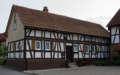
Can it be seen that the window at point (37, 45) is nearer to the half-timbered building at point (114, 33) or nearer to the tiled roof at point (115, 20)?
the half-timbered building at point (114, 33)

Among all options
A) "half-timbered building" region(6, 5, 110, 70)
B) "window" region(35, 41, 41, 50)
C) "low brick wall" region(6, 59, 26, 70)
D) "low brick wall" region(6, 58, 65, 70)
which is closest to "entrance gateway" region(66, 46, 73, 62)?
"half-timbered building" region(6, 5, 110, 70)

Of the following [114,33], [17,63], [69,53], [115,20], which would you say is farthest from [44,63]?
[115,20]

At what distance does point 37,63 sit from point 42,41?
2.64m

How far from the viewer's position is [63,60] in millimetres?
20094

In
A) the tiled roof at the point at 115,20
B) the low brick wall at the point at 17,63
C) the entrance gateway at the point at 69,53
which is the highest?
the tiled roof at the point at 115,20

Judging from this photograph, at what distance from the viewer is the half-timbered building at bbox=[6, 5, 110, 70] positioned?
17594mm

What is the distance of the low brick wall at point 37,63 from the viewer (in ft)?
55.7

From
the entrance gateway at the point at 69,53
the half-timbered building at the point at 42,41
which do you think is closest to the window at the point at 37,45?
the half-timbered building at the point at 42,41

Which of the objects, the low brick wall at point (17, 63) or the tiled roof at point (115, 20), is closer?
the low brick wall at point (17, 63)

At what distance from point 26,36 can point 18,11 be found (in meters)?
3.79

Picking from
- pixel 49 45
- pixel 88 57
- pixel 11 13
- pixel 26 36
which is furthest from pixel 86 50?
pixel 11 13

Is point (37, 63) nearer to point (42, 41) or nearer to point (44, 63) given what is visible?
point (44, 63)

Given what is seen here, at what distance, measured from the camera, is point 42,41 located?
18.6 meters

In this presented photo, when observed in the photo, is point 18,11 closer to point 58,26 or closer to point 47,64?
point 58,26
